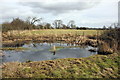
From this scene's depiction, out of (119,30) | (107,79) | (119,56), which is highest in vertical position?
(119,30)

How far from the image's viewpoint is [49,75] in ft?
19.0

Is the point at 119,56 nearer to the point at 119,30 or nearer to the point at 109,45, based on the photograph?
the point at 109,45

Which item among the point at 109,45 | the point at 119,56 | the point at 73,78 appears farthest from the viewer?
the point at 109,45

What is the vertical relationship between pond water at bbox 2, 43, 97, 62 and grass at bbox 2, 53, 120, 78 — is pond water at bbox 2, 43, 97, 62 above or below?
below

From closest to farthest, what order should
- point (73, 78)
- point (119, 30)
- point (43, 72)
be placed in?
point (73, 78)
point (43, 72)
point (119, 30)

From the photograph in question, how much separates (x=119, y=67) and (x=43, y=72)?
173 inches

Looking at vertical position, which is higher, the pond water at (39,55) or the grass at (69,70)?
the grass at (69,70)

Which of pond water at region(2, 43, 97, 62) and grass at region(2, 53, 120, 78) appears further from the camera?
pond water at region(2, 43, 97, 62)

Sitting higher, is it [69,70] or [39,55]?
[69,70]

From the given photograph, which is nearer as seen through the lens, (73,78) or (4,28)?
(73,78)

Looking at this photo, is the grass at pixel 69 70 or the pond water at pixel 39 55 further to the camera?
the pond water at pixel 39 55

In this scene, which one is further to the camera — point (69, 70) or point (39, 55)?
point (39, 55)

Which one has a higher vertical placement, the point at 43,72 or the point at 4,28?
the point at 4,28

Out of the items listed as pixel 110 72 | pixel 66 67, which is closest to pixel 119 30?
pixel 110 72
